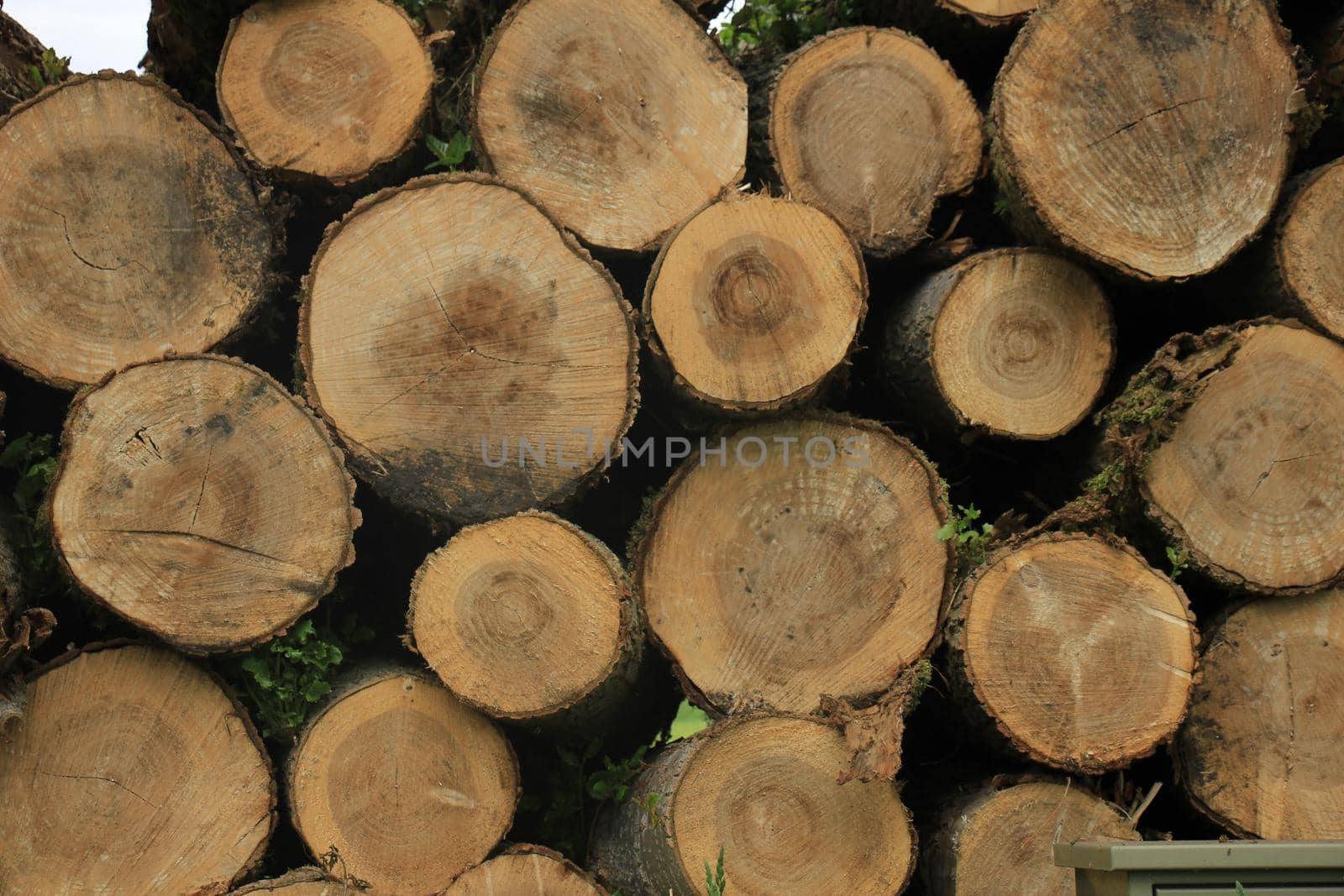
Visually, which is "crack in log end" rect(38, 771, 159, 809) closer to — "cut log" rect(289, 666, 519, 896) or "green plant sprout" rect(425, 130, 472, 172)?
"cut log" rect(289, 666, 519, 896)

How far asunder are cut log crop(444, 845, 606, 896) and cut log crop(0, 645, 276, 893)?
550 millimetres

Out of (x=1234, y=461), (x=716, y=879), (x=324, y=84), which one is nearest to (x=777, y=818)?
(x=716, y=879)

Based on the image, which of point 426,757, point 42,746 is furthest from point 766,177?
point 42,746

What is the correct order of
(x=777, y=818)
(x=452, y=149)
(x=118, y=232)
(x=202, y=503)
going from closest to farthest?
(x=202, y=503) < (x=777, y=818) < (x=118, y=232) < (x=452, y=149)

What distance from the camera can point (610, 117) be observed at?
312cm

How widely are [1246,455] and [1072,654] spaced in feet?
2.52

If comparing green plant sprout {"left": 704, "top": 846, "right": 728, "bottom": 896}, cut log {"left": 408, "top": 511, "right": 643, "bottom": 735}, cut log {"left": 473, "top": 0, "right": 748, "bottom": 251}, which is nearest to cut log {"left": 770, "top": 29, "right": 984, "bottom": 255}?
cut log {"left": 473, "top": 0, "right": 748, "bottom": 251}

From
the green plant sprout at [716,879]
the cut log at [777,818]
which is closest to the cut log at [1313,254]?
the cut log at [777,818]

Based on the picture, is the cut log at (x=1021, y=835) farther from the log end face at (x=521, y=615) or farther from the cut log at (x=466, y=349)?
the cut log at (x=466, y=349)

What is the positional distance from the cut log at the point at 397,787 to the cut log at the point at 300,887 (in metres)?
0.03

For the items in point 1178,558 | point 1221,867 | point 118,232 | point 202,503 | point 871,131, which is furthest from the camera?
point 871,131

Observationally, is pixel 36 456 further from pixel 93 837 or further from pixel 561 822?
pixel 561 822

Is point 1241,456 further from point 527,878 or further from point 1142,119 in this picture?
point 527,878

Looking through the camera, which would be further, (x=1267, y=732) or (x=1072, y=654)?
(x=1267, y=732)
